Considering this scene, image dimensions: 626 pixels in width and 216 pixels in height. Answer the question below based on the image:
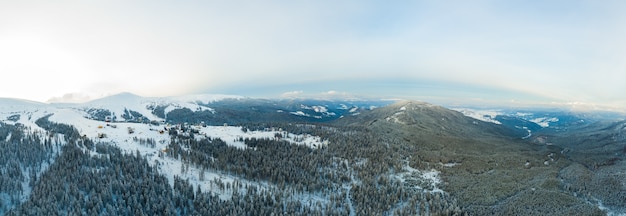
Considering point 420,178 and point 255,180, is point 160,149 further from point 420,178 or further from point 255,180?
point 420,178

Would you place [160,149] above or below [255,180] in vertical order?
above

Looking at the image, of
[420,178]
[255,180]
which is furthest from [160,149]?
[420,178]

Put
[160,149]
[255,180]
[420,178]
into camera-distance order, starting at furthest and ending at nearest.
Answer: [420,178] → [160,149] → [255,180]

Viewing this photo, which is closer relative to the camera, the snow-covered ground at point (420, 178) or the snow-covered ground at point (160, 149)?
the snow-covered ground at point (160, 149)

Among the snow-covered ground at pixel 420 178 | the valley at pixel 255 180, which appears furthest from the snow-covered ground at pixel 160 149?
the snow-covered ground at pixel 420 178

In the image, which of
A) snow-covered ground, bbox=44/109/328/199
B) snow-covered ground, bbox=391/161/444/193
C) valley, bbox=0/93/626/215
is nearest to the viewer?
valley, bbox=0/93/626/215

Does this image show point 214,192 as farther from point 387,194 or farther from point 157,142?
point 387,194

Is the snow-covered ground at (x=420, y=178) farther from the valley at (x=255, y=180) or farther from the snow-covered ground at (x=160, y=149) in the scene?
the snow-covered ground at (x=160, y=149)

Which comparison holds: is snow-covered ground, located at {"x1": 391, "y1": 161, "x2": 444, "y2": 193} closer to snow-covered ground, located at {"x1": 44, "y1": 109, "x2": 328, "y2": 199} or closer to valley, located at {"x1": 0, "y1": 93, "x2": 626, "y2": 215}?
valley, located at {"x1": 0, "y1": 93, "x2": 626, "y2": 215}

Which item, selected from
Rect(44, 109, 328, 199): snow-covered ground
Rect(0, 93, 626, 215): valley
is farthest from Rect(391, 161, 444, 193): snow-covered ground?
Rect(44, 109, 328, 199): snow-covered ground

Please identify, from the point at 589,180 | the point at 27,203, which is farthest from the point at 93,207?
the point at 589,180

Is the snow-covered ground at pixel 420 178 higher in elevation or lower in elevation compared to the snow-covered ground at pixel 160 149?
lower
